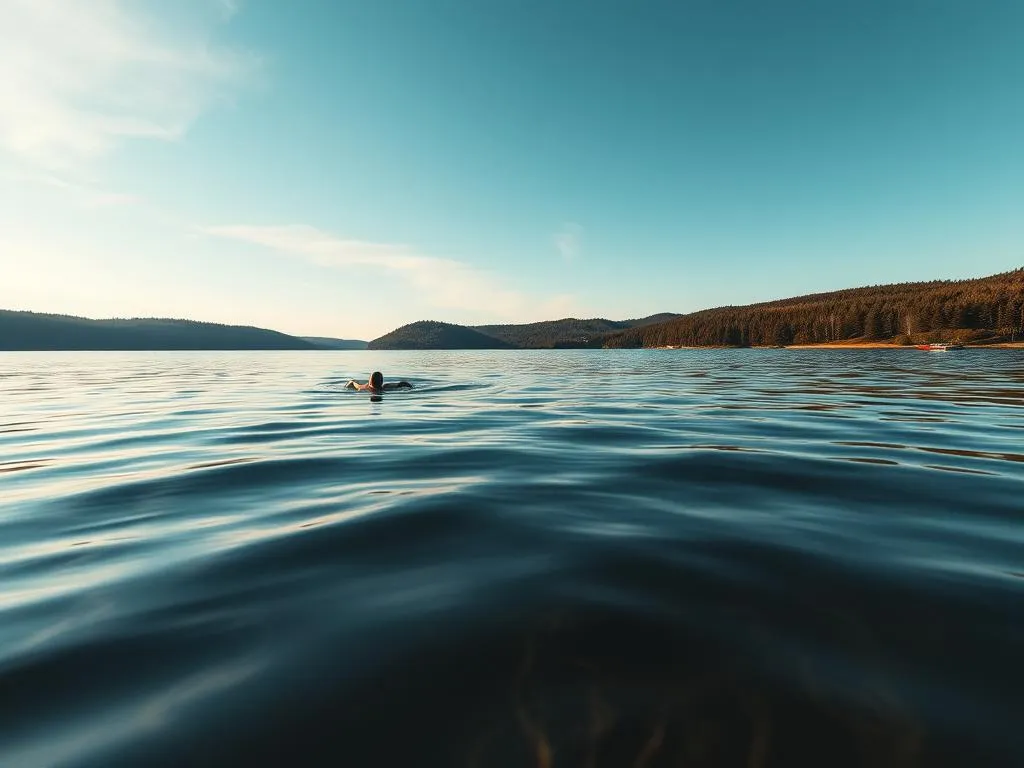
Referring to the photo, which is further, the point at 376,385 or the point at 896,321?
the point at 896,321

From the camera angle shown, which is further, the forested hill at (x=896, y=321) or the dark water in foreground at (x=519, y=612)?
the forested hill at (x=896, y=321)

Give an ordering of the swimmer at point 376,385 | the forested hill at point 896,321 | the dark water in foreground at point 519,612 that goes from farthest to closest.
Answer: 1. the forested hill at point 896,321
2. the swimmer at point 376,385
3. the dark water in foreground at point 519,612

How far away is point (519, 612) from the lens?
11.0 ft

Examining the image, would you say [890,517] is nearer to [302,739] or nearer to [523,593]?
[523,593]

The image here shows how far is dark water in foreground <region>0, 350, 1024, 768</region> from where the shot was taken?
2229 mm

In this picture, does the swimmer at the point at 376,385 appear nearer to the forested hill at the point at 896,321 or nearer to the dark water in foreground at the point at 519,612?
the dark water in foreground at the point at 519,612

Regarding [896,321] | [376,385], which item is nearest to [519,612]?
[376,385]

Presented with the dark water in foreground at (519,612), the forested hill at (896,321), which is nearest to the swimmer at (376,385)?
the dark water in foreground at (519,612)

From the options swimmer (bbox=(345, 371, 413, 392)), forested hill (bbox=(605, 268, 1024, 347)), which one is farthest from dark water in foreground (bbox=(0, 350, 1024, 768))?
forested hill (bbox=(605, 268, 1024, 347))

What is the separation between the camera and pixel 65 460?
8781 mm

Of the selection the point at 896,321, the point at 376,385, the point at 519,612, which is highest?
the point at 896,321

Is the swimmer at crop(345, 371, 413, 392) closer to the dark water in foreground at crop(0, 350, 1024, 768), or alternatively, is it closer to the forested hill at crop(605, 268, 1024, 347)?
the dark water in foreground at crop(0, 350, 1024, 768)

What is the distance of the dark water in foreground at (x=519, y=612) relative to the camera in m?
2.23

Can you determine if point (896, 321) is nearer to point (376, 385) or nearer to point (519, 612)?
point (376, 385)
